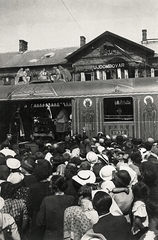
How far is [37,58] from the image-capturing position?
25578 mm

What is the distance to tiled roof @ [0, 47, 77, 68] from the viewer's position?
961 inches

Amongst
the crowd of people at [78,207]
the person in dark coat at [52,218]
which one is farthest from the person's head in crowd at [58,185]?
the person in dark coat at [52,218]

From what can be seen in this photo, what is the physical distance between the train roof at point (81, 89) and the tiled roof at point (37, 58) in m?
9.66

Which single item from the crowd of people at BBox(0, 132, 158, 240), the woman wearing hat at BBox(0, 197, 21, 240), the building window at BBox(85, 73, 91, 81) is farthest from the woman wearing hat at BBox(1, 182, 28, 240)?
the building window at BBox(85, 73, 91, 81)

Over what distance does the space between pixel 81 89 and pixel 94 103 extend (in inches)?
42.6

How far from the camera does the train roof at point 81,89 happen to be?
41.8 ft

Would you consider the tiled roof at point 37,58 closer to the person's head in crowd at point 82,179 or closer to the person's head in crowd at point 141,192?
the person's head in crowd at point 82,179

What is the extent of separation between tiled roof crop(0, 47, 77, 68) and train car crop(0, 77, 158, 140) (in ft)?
30.8

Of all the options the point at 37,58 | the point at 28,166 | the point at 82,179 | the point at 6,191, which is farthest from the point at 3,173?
the point at 37,58

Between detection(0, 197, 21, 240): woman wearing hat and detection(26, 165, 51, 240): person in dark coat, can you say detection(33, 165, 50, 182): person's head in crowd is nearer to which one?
detection(26, 165, 51, 240): person in dark coat

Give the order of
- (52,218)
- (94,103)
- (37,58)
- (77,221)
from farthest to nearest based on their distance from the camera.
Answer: (37,58) < (94,103) < (52,218) < (77,221)

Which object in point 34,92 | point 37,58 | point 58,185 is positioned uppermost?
point 37,58

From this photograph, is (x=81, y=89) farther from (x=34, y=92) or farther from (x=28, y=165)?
(x=28, y=165)

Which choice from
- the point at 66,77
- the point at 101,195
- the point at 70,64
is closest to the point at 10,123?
the point at 66,77
